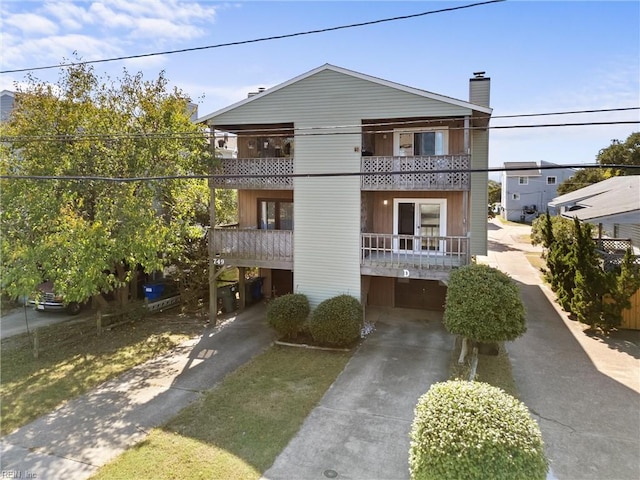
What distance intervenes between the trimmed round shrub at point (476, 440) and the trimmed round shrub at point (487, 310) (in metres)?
4.95

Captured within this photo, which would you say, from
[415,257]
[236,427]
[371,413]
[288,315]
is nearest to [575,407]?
[371,413]

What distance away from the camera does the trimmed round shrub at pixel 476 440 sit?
5237mm

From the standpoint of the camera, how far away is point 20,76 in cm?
1322

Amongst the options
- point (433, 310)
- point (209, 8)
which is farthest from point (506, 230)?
point (209, 8)

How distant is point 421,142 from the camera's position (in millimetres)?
15094

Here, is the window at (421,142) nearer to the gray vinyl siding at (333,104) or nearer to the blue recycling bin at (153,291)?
the gray vinyl siding at (333,104)

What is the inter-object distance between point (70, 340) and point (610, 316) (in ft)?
58.8

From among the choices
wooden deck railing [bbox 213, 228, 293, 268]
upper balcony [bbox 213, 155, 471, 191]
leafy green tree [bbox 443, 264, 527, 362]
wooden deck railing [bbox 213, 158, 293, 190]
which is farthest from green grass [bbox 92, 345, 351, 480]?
wooden deck railing [bbox 213, 158, 293, 190]

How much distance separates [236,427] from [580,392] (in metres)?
8.05

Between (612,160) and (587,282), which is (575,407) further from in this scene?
(612,160)

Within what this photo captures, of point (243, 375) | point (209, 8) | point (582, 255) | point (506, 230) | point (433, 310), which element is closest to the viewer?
point (209, 8)

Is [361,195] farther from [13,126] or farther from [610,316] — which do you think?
[13,126]

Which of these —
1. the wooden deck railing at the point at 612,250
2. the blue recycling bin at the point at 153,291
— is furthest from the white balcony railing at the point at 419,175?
the blue recycling bin at the point at 153,291

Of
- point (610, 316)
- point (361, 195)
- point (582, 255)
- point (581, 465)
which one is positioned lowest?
point (581, 465)
